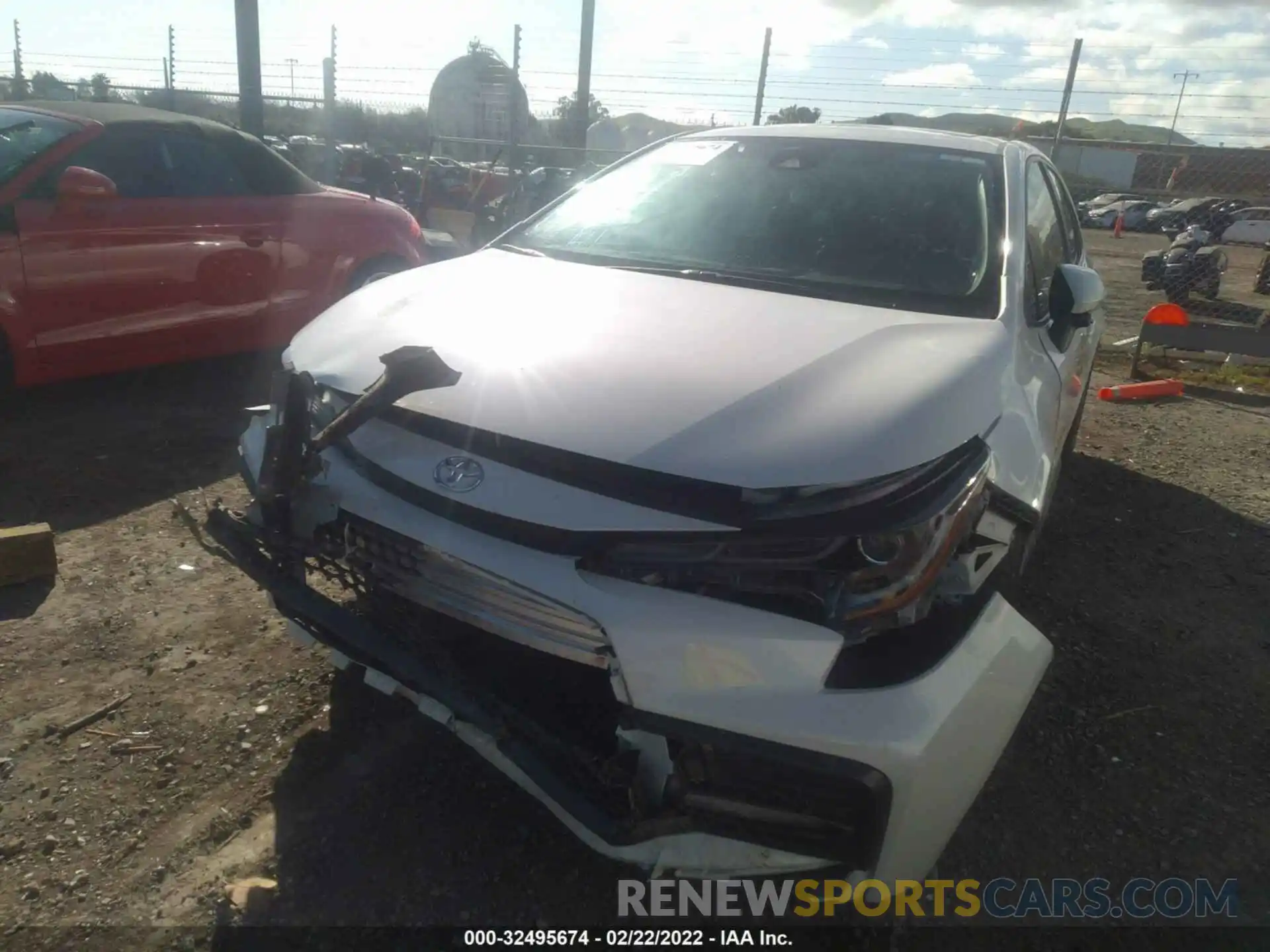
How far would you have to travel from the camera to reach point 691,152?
11.6ft

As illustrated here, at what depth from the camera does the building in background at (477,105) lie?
12922 millimetres

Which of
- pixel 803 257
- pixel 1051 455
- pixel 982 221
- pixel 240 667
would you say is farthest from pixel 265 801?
pixel 982 221

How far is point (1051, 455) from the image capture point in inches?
109

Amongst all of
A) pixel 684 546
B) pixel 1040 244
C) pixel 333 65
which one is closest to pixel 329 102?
pixel 333 65

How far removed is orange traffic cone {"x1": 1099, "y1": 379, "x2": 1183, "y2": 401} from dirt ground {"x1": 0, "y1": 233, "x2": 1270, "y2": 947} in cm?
280

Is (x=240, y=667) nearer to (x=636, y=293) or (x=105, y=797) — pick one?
(x=105, y=797)

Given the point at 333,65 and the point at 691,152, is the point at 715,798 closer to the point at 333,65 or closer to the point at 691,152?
the point at 691,152

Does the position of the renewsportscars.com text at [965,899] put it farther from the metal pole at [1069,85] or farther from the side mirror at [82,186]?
the metal pole at [1069,85]

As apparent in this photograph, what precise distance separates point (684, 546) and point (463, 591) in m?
0.46

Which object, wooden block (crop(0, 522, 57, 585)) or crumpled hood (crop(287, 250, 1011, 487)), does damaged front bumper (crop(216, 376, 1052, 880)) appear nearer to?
crumpled hood (crop(287, 250, 1011, 487))

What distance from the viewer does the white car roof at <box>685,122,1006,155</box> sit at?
10.8 feet

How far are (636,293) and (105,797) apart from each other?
179 centimetres

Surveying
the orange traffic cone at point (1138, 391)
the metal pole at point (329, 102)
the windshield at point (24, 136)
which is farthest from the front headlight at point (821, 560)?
the metal pole at point (329, 102)

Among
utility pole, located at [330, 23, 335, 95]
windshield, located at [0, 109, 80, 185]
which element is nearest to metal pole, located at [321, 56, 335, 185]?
utility pole, located at [330, 23, 335, 95]
